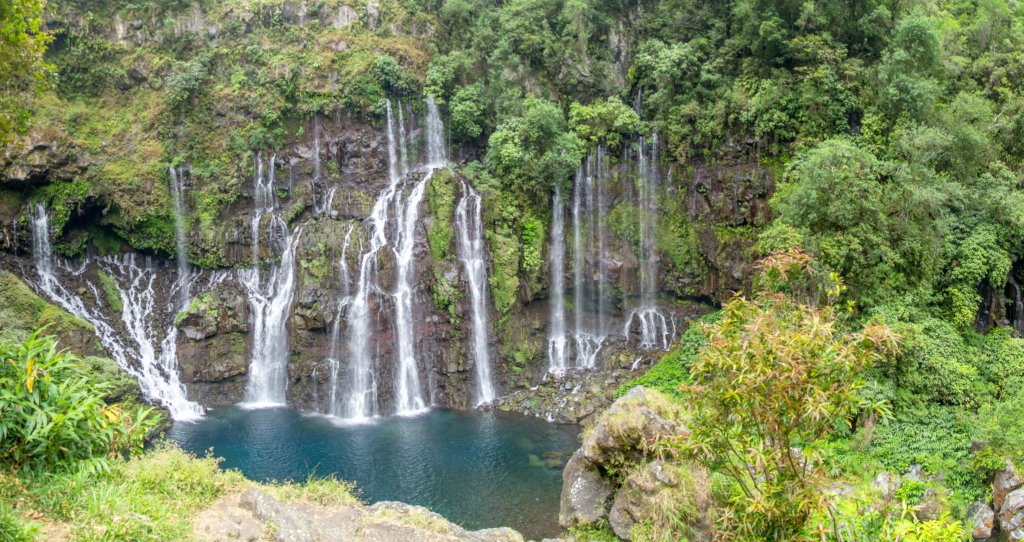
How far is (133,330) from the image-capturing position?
73.2ft

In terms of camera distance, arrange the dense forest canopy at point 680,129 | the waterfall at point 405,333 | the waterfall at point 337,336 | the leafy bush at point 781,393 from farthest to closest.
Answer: the waterfall at point 405,333 → the waterfall at point 337,336 → the dense forest canopy at point 680,129 → the leafy bush at point 781,393

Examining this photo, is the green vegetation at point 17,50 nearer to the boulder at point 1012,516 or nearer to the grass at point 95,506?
the grass at point 95,506

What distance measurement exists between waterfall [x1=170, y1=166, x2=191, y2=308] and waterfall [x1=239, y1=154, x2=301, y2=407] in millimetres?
2382

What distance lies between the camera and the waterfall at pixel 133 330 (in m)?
21.2

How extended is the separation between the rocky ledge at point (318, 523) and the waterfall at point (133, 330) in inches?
508

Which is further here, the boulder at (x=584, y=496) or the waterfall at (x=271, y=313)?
the waterfall at (x=271, y=313)

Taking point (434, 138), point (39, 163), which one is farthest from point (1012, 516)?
point (39, 163)

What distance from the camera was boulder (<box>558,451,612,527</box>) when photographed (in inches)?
465

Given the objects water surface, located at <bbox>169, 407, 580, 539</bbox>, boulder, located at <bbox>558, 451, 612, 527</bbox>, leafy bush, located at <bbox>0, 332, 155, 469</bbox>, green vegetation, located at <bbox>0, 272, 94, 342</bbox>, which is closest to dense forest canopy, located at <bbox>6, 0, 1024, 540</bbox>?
green vegetation, located at <bbox>0, 272, 94, 342</bbox>

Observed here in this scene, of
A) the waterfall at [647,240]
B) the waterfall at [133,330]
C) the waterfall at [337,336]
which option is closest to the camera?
the waterfall at [133,330]

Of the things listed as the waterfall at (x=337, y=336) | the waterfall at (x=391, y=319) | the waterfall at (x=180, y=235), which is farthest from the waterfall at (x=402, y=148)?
the waterfall at (x=180, y=235)

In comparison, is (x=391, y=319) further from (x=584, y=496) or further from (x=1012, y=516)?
(x=1012, y=516)

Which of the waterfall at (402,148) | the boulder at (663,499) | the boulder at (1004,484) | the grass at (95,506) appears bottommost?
the boulder at (1004,484)

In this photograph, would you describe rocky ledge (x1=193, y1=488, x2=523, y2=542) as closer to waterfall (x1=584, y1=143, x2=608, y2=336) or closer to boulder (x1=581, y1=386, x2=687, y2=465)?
boulder (x1=581, y1=386, x2=687, y2=465)
